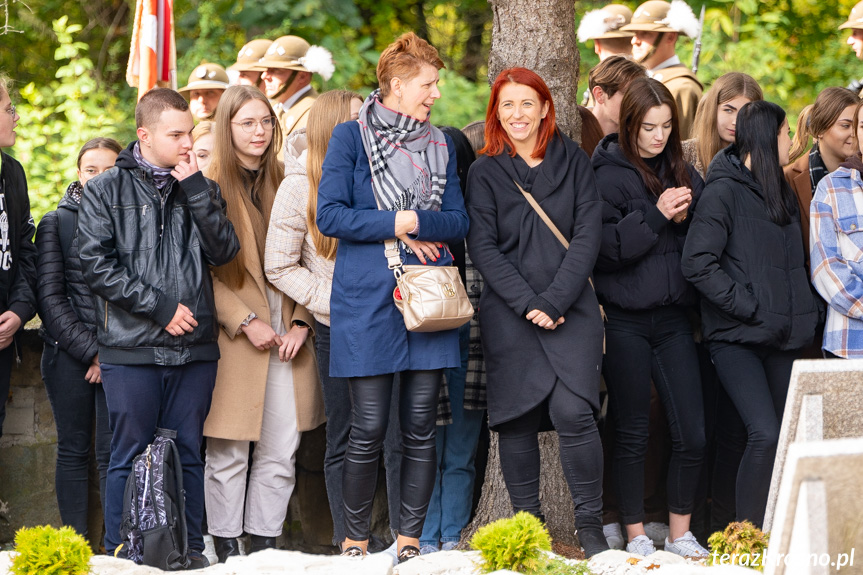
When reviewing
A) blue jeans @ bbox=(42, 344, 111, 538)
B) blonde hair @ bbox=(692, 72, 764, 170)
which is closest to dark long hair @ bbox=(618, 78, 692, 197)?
blonde hair @ bbox=(692, 72, 764, 170)

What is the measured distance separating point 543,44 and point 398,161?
4.25 ft

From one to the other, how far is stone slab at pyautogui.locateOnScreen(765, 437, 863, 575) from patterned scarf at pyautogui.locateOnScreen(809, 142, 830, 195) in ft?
9.28

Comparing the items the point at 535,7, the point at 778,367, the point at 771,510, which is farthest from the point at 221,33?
the point at 771,510

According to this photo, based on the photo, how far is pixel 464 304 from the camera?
4.08 meters

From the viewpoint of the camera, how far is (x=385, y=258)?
4.14 meters

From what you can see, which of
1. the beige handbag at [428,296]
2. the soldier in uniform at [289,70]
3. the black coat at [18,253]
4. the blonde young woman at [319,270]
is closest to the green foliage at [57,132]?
the soldier in uniform at [289,70]

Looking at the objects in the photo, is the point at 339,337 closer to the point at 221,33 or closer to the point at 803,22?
the point at 221,33

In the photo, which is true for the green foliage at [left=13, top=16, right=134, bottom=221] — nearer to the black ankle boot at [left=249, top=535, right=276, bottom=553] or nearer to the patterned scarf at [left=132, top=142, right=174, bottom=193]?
the patterned scarf at [left=132, top=142, right=174, bottom=193]

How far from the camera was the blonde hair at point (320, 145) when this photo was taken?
4629 millimetres

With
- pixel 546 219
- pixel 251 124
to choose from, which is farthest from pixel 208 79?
pixel 546 219

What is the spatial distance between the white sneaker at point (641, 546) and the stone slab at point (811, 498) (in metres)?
1.70

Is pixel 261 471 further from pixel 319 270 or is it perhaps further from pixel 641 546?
pixel 641 546

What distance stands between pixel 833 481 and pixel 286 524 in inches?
133

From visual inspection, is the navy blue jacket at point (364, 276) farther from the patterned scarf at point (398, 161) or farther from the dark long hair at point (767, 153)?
the dark long hair at point (767, 153)
